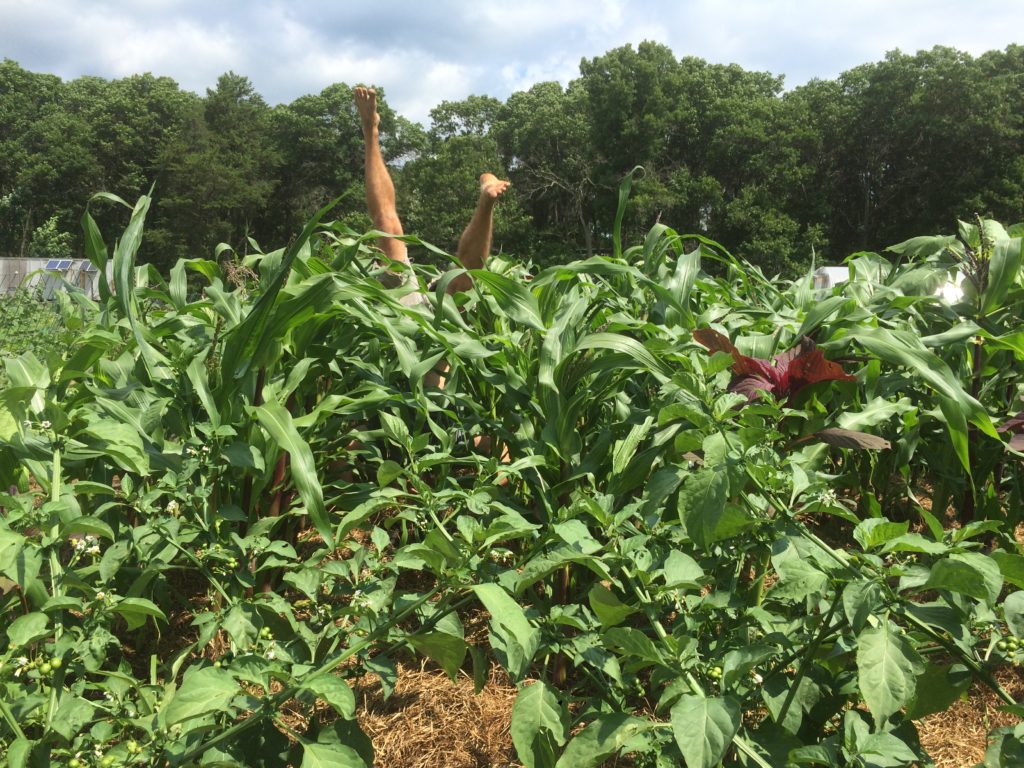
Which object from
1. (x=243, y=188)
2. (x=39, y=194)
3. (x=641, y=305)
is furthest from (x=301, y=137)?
(x=641, y=305)

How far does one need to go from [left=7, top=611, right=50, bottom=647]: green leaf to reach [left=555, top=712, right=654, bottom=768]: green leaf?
2.35 ft

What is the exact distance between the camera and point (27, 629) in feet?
3.11

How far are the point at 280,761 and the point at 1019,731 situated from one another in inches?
35.6

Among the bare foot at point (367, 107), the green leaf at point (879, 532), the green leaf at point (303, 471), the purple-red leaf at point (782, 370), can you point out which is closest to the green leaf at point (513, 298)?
the purple-red leaf at point (782, 370)

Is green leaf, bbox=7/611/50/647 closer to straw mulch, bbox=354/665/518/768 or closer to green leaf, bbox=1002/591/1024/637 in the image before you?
straw mulch, bbox=354/665/518/768

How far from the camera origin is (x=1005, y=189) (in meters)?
23.6

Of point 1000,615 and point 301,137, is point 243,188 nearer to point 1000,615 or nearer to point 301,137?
point 301,137

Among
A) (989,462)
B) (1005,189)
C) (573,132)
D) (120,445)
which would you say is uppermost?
(573,132)

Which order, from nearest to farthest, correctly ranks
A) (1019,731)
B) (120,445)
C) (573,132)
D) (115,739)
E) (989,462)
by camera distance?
1. (1019,731)
2. (115,739)
3. (120,445)
4. (989,462)
5. (573,132)

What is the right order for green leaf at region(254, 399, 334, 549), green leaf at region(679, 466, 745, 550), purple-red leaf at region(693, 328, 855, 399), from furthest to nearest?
purple-red leaf at region(693, 328, 855, 399), green leaf at region(254, 399, 334, 549), green leaf at region(679, 466, 745, 550)

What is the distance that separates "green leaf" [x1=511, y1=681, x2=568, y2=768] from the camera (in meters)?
0.91

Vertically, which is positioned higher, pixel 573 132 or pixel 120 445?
pixel 573 132

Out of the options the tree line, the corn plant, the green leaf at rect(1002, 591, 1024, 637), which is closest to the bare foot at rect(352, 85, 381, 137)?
the corn plant

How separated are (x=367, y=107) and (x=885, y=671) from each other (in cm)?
364
